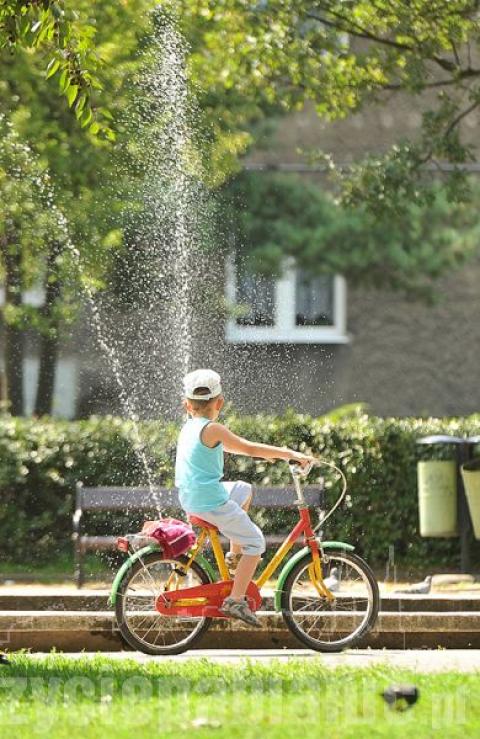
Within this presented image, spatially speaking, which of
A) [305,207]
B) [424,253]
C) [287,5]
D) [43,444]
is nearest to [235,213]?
[305,207]

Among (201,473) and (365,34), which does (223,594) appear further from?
(365,34)

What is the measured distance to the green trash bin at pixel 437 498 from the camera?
14.0 meters

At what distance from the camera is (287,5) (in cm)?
1678

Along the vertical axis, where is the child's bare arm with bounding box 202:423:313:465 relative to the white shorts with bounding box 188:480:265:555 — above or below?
above

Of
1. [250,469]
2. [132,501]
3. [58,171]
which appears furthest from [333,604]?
[58,171]

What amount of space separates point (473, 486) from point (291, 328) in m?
11.8

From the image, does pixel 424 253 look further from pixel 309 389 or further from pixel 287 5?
pixel 287 5

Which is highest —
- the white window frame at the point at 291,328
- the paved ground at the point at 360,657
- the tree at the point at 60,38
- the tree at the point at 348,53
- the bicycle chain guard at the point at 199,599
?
the tree at the point at 348,53

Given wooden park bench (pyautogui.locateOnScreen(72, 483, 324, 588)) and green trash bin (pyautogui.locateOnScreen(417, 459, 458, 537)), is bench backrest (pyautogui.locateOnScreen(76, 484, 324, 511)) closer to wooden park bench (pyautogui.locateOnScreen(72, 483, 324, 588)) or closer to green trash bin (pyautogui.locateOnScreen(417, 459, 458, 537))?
wooden park bench (pyautogui.locateOnScreen(72, 483, 324, 588))

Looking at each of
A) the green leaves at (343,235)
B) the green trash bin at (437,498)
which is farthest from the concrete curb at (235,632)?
the green leaves at (343,235)

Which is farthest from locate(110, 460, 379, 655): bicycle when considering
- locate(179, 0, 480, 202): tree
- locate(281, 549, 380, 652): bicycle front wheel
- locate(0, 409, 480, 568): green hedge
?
locate(179, 0, 480, 202): tree

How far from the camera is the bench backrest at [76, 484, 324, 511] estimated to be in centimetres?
1314

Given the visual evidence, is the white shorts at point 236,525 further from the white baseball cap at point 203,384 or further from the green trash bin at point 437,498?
the green trash bin at point 437,498

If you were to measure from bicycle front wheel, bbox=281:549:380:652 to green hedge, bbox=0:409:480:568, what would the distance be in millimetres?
4769
